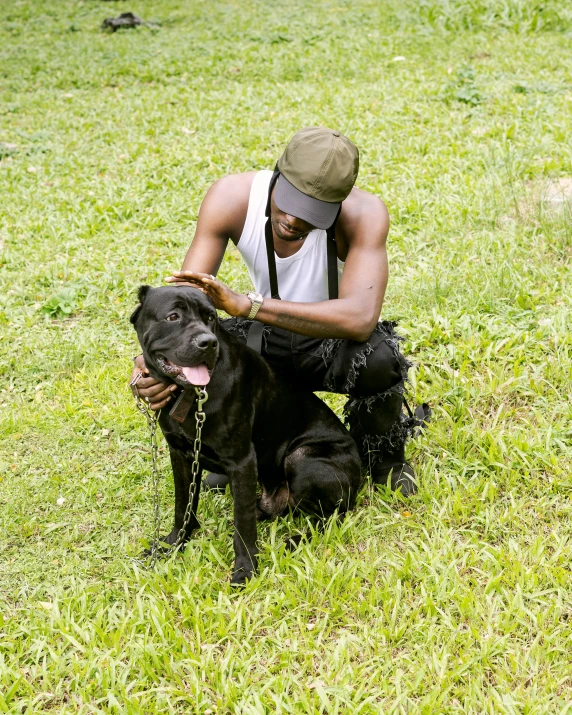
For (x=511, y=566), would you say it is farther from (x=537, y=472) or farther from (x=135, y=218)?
(x=135, y=218)

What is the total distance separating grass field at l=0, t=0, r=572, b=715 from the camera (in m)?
2.86

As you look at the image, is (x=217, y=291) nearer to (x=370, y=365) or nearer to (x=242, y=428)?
(x=242, y=428)

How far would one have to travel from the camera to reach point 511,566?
3.22 metres

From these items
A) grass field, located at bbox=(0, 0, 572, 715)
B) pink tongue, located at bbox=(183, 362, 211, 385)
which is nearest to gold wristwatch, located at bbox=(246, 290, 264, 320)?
pink tongue, located at bbox=(183, 362, 211, 385)

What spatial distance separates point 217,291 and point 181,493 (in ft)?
3.39

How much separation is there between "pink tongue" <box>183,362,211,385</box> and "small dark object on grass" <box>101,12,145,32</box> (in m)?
12.3

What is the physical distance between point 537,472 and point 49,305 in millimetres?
3718

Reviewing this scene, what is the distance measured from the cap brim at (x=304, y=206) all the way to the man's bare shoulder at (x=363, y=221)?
215 mm

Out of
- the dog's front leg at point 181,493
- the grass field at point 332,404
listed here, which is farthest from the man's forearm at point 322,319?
the grass field at point 332,404

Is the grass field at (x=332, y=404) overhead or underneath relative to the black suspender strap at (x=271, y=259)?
underneath

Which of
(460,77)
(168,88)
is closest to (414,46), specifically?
(460,77)

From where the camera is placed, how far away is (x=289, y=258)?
3.66 meters

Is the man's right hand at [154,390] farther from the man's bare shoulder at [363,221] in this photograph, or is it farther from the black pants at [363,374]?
the man's bare shoulder at [363,221]

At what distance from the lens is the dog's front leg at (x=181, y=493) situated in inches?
134
